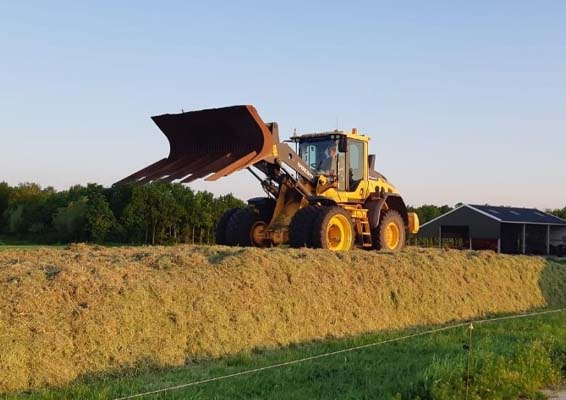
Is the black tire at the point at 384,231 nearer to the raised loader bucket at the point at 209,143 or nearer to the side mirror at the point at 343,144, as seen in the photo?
the side mirror at the point at 343,144

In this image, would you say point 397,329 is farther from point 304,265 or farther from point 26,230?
point 26,230

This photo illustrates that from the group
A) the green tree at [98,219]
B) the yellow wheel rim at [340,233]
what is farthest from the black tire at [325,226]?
the green tree at [98,219]

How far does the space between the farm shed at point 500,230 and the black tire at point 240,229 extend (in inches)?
1241

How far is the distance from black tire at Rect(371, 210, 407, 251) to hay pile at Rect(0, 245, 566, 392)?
1478mm

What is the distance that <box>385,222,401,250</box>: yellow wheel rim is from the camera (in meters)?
17.3

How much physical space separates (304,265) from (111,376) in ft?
15.4

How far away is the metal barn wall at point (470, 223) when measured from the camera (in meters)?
44.9

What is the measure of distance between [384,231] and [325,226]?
3052 mm

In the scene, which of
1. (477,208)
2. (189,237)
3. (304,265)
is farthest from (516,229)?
(304,265)

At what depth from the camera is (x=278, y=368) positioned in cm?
765

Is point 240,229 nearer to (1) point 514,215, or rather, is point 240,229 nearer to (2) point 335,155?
(2) point 335,155

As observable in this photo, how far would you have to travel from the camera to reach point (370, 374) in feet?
24.4

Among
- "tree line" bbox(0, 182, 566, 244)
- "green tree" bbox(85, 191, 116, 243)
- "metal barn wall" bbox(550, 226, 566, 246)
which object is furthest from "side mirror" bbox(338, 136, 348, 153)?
"metal barn wall" bbox(550, 226, 566, 246)

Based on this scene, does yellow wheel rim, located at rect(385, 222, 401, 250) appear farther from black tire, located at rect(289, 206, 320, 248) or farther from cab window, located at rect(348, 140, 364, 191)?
black tire, located at rect(289, 206, 320, 248)
